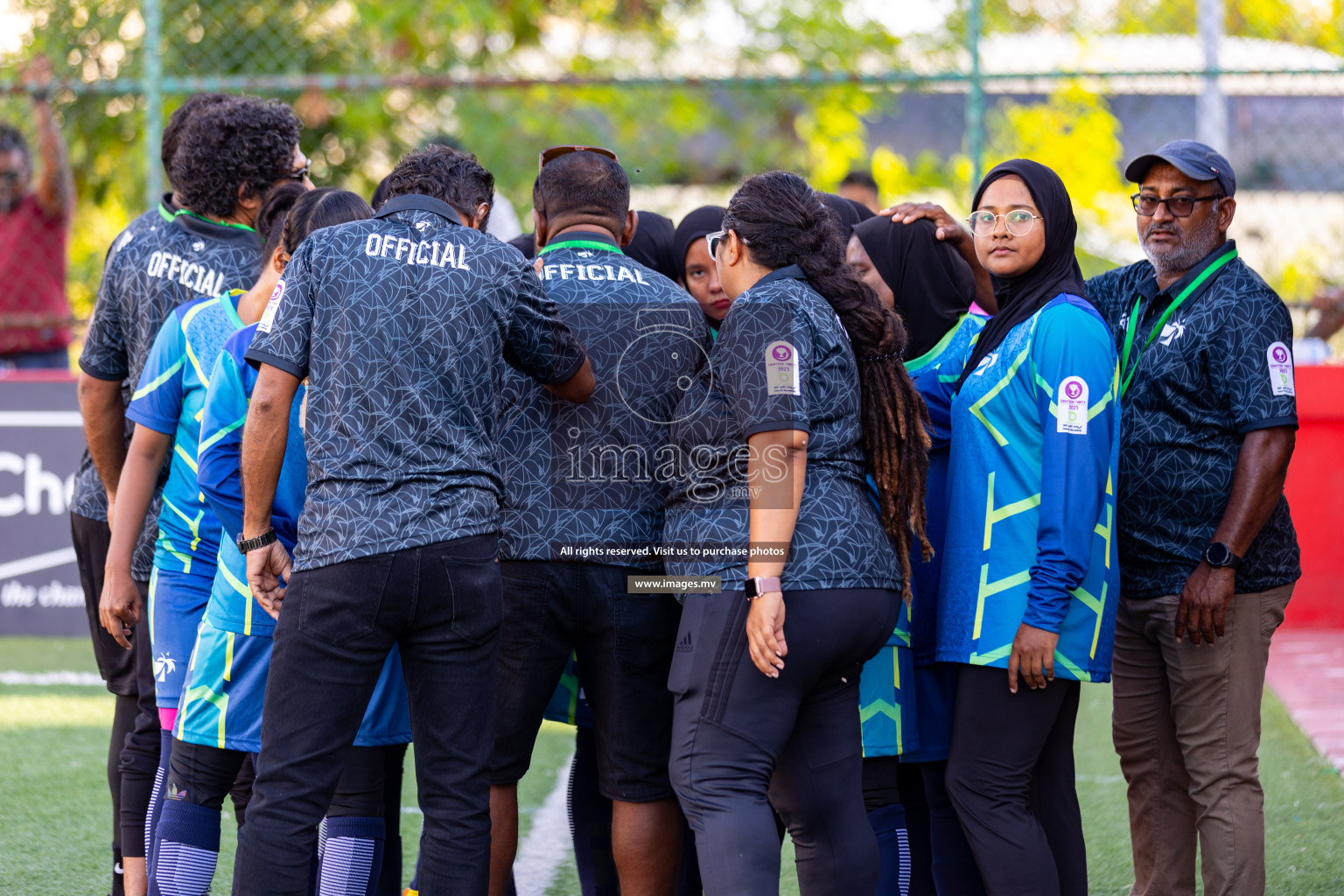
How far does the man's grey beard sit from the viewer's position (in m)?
3.75

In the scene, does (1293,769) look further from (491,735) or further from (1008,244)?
(491,735)

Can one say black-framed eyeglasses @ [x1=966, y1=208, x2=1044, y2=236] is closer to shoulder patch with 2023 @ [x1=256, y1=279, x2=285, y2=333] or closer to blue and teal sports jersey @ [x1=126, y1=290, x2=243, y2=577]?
shoulder patch with 2023 @ [x1=256, y1=279, x2=285, y2=333]

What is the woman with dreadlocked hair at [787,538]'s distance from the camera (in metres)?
2.89

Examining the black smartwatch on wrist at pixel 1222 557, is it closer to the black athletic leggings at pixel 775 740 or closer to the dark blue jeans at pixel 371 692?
the black athletic leggings at pixel 775 740

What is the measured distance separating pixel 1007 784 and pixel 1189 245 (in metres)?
1.63

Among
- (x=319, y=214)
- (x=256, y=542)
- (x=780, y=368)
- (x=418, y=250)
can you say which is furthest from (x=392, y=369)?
(x=780, y=368)

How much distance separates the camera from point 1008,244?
3375 mm

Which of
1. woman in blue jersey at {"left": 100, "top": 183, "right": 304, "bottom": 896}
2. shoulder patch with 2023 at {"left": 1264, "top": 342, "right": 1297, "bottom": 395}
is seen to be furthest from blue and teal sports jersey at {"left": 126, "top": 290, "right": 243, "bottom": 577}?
shoulder patch with 2023 at {"left": 1264, "top": 342, "right": 1297, "bottom": 395}

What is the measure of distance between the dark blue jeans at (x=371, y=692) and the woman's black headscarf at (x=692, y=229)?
168cm

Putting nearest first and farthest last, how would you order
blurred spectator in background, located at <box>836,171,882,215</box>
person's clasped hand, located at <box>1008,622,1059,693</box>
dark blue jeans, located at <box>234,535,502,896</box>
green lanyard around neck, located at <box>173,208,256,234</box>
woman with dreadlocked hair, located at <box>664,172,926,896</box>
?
dark blue jeans, located at <box>234,535,502,896</box>
woman with dreadlocked hair, located at <box>664,172,926,896</box>
person's clasped hand, located at <box>1008,622,1059,693</box>
green lanyard around neck, located at <box>173,208,256,234</box>
blurred spectator in background, located at <box>836,171,882,215</box>

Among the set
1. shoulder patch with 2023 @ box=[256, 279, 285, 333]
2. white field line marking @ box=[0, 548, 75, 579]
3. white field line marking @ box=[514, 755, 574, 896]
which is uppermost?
shoulder patch with 2023 @ box=[256, 279, 285, 333]

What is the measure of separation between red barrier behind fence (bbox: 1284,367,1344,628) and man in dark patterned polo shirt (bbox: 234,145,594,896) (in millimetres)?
6039

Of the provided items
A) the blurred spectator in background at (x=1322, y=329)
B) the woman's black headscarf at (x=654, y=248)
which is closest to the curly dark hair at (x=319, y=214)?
the woman's black headscarf at (x=654, y=248)

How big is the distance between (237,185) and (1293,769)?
4.41 meters
